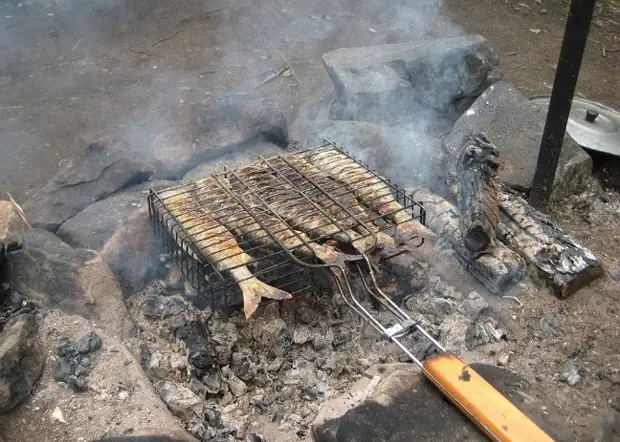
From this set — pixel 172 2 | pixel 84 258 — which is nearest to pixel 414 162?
pixel 84 258

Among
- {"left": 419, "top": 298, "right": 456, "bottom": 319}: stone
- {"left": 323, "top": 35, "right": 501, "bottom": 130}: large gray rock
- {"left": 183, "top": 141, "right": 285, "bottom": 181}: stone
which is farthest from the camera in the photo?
{"left": 323, "top": 35, "right": 501, "bottom": 130}: large gray rock

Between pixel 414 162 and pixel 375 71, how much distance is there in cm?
141

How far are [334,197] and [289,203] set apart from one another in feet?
0.93

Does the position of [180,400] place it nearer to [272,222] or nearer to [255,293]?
[255,293]

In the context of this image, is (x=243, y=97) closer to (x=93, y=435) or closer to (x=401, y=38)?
(x=93, y=435)

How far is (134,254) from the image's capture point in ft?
12.6

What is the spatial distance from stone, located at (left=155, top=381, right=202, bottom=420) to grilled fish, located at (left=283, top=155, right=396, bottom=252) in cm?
123

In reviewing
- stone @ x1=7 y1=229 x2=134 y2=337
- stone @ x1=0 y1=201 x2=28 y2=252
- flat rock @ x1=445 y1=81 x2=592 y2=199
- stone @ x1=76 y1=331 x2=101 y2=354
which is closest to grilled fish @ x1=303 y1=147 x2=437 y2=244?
flat rock @ x1=445 y1=81 x2=592 y2=199

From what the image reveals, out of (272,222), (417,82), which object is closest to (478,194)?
(272,222)

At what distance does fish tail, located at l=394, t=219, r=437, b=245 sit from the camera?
350 centimetres

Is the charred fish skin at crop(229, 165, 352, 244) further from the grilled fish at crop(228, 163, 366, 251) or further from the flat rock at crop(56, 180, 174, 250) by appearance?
the flat rock at crop(56, 180, 174, 250)

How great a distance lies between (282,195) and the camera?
3822 mm

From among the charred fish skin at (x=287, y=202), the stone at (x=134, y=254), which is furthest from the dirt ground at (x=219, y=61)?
the stone at (x=134, y=254)

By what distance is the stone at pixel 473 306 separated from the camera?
354cm
